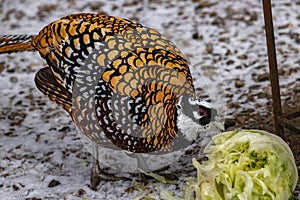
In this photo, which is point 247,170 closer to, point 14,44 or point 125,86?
point 125,86

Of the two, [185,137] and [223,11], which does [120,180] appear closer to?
[185,137]

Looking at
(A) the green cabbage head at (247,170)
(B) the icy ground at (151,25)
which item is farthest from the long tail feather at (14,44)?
(A) the green cabbage head at (247,170)

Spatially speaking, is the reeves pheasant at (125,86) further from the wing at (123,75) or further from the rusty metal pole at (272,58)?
the rusty metal pole at (272,58)

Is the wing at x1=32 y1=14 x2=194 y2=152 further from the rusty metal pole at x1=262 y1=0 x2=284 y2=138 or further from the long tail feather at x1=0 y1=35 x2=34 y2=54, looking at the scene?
the rusty metal pole at x1=262 y1=0 x2=284 y2=138

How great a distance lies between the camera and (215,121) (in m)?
2.10

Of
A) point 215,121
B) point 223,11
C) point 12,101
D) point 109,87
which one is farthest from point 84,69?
point 223,11

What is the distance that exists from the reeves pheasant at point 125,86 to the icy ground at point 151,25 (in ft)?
1.09

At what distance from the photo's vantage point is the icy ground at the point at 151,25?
8.23ft

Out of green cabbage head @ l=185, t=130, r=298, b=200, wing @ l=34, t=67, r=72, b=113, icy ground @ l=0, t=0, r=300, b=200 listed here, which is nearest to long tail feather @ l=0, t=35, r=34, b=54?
wing @ l=34, t=67, r=72, b=113

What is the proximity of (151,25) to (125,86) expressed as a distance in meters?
1.92

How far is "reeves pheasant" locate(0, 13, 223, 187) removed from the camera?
2.09 m

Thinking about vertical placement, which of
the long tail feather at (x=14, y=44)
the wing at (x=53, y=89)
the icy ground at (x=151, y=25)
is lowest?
the icy ground at (x=151, y=25)

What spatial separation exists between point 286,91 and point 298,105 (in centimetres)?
18

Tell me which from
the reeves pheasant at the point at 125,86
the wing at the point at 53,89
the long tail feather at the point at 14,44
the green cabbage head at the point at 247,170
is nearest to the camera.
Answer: the green cabbage head at the point at 247,170
